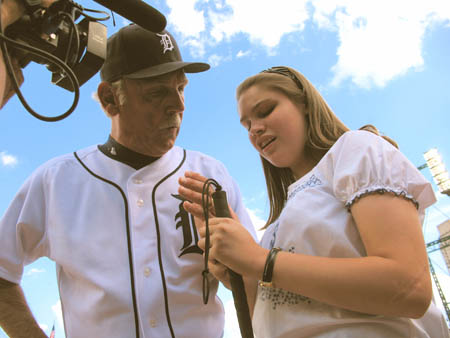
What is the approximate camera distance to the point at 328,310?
3.84ft

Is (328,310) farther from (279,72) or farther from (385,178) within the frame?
(279,72)

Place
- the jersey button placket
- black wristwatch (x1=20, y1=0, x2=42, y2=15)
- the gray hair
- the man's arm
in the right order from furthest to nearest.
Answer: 1. the gray hair
2. the man's arm
3. the jersey button placket
4. black wristwatch (x1=20, y1=0, x2=42, y2=15)

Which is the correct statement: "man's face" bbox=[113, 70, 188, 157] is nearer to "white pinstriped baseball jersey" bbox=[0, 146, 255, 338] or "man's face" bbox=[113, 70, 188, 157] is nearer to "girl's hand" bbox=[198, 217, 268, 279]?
"white pinstriped baseball jersey" bbox=[0, 146, 255, 338]

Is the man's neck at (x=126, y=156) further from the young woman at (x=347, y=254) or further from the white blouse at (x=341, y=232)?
the white blouse at (x=341, y=232)

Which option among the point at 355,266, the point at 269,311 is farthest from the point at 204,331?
the point at 355,266

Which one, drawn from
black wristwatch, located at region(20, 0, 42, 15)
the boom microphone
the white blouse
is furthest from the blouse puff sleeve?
black wristwatch, located at region(20, 0, 42, 15)

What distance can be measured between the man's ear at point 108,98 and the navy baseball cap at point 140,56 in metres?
0.05

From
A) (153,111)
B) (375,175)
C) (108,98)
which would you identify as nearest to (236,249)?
(375,175)

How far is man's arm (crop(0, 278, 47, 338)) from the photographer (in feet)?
5.97

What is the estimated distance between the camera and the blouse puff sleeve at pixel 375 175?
115 centimetres

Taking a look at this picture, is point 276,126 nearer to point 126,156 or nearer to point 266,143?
point 266,143

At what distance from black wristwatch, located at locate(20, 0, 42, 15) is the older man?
3.26 feet

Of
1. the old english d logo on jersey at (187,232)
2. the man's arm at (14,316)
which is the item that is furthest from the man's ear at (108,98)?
the man's arm at (14,316)

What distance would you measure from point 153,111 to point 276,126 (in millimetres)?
813
